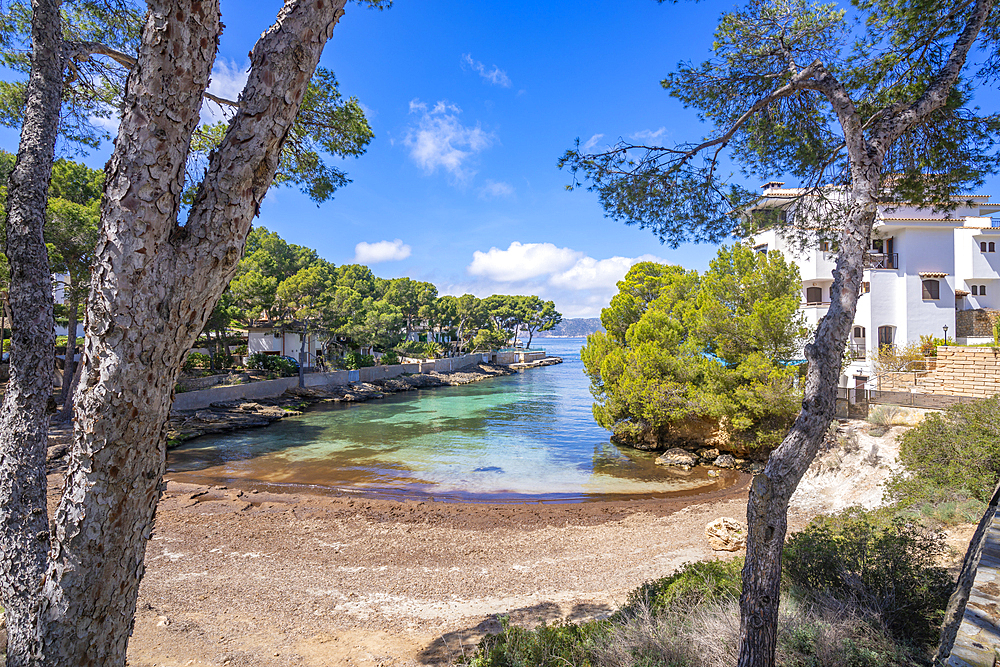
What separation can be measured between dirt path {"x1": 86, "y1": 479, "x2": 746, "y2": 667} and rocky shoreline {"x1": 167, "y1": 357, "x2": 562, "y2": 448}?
2.69 metres

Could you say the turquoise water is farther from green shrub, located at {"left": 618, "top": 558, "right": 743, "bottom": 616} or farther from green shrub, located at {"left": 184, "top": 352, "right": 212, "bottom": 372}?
green shrub, located at {"left": 618, "top": 558, "right": 743, "bottom": 616}

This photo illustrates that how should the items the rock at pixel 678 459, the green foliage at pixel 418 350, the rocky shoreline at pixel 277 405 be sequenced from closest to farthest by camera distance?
the rock at pixel 678 459, the rocky shoreline at pixel 277 405, the green foliage at pixel 418 350

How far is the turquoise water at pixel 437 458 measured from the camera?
1270 centimetres

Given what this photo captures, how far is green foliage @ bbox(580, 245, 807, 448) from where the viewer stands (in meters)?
12.4

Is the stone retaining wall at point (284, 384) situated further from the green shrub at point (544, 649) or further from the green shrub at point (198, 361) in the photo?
the green shrub at point (544, 649)

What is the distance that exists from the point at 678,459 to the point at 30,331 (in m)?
15.0

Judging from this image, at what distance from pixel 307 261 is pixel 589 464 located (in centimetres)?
3712

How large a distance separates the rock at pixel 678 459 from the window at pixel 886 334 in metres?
9.48

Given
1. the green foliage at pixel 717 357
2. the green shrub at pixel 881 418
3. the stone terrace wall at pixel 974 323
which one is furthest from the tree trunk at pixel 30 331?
the stone terrace wall at pixel 974 323

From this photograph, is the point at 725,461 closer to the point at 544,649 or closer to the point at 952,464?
the point at 952,464

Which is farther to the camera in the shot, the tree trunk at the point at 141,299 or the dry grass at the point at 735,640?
the dry grass at the point at 735,640

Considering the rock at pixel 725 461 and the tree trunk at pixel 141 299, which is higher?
the tree trunk at pixel 141 299

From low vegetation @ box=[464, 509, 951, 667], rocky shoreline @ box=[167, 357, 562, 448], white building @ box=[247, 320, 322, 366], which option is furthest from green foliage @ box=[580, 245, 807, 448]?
white building @ box=[247, 320, 322, 366]

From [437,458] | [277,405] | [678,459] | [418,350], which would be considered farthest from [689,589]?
[418,350]
